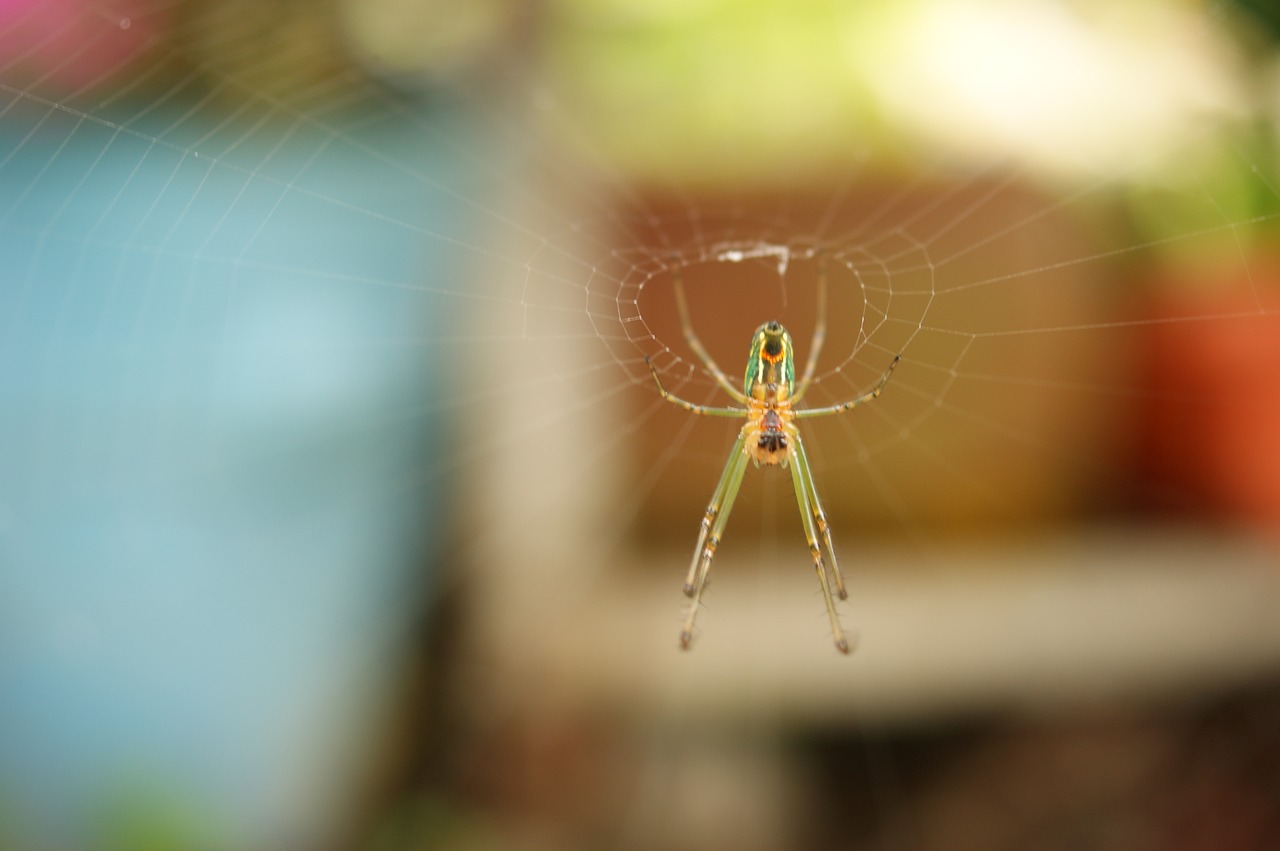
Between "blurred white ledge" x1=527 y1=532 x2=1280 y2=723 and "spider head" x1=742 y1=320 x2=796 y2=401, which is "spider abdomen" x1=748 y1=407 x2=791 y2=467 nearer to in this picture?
"spider head" x1=742 y1=320 x2=796 y2=401

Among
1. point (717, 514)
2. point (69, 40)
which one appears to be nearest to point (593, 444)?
point (717, 514)

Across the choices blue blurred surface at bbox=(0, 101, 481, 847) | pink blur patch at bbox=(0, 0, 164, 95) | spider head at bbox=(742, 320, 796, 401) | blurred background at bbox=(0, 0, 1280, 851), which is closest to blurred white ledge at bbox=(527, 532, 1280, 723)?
blurred background at bbox=(0, 0, 1280, 851)

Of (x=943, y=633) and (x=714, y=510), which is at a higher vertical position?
(x=714, y=510)

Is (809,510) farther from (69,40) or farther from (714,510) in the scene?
(69,40)

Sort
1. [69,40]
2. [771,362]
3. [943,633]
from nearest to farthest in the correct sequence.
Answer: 1. [771,362]
2. [69,40]
3. [943,633]

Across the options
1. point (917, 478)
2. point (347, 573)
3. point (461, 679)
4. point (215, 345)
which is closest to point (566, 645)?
point (461, 679)

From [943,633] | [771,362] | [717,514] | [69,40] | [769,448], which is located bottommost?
[943,633]
